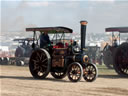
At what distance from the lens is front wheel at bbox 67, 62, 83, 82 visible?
1205 cm

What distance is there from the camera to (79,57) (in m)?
12.6

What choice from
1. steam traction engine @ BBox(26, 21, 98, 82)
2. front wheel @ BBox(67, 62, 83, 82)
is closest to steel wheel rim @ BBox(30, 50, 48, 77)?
steam traction engine @ BBox(26, 21, 98, 82)

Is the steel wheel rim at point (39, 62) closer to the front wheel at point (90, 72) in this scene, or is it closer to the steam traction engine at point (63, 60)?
the steam traction engine at point (63, 60)

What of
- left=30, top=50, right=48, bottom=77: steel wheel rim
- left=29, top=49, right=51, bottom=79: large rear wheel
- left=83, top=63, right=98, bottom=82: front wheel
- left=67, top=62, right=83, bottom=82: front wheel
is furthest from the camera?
left=30, top=50, right=48, bottom=77: steel wheel rim

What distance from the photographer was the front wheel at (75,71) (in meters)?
12.1

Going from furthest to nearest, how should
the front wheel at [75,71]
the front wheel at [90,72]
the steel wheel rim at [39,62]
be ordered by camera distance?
the steel wheel rim at [39,62], the front wheel at [90,72], the front wheel at [75,71]

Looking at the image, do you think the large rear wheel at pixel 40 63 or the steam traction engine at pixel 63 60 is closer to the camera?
the steam traction engine at pixel 63 60

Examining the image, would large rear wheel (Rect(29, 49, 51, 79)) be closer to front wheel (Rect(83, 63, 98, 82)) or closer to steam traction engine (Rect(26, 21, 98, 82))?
steam traction engine (Rect(26, 21, 98, 82))

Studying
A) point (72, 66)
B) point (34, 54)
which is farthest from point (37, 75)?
point (72, 66)

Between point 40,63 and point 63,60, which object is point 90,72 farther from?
point 40,63

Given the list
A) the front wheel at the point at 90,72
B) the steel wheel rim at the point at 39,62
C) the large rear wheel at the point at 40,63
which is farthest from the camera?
the steel wheel rim at the point at 39,62

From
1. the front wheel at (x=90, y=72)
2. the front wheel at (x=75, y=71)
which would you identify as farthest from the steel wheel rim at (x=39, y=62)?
the front wheel at (x=90, y=72)

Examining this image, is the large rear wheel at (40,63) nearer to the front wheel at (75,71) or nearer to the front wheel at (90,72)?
the front wheel at (75,71)

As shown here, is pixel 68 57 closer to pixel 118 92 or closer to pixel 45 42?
pixel 45 42
